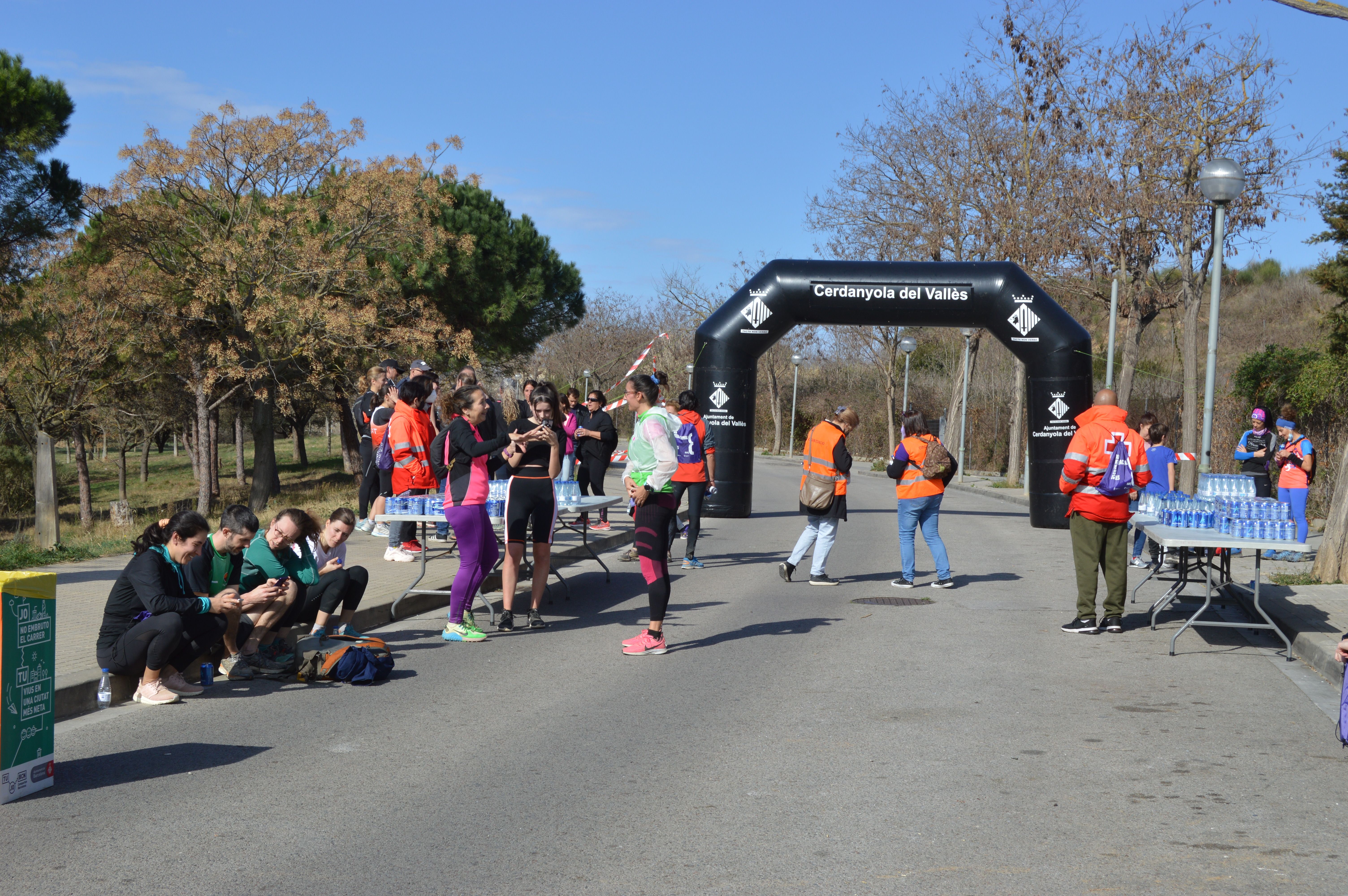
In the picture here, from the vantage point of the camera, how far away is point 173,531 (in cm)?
657

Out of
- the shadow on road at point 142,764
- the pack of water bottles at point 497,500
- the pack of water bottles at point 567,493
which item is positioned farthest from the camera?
the pack of water bottles at point 567,493

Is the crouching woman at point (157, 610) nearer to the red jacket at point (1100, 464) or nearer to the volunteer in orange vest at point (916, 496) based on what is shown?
the red jacket at point (1100, 464)

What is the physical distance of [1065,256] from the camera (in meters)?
26.7

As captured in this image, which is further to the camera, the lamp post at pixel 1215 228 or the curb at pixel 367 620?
the lamp post at pixel 1215 228

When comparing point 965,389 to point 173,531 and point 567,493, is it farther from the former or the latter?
point 173,531

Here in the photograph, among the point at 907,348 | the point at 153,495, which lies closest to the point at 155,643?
the point at 907,348

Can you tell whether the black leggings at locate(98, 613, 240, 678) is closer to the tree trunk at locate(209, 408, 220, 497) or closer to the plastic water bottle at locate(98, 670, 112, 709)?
the plastic water bottle at locate(98, 670, 112, 709)

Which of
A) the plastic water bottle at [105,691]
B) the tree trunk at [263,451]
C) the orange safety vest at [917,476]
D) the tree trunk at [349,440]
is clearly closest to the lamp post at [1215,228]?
the orange safety vest at [917,476]

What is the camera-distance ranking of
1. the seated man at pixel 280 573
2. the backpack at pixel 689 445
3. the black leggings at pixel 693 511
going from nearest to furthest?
the seated man at pixel 280 573, the backpack at pixel 689 445, the black leggings at pixel 693 511

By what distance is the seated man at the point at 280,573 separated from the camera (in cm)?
740

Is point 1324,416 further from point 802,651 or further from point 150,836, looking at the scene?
point 150,836

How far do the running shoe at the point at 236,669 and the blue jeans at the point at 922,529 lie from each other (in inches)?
255

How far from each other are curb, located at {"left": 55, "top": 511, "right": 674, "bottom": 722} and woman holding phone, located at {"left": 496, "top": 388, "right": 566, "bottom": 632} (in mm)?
788

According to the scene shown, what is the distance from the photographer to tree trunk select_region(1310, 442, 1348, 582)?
1160cm
